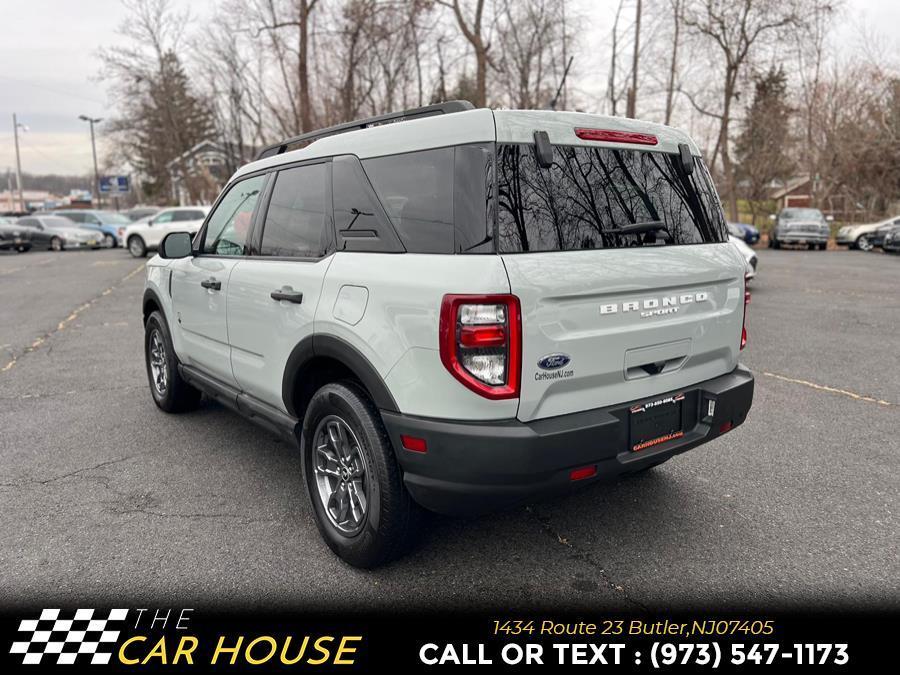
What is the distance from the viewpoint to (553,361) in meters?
2.52

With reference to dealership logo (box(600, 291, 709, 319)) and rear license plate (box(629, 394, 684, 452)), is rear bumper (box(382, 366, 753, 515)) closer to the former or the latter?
rear license plate (box(629, 394, 684, 452))

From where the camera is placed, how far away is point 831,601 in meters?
2.74

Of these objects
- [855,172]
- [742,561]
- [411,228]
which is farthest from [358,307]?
[855,172]

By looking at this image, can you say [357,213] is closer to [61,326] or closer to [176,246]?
[176,246]

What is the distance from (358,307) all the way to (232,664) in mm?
1456

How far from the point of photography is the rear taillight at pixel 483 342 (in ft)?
7.89

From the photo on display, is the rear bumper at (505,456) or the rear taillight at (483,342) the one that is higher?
the rear taillight at (483,342)

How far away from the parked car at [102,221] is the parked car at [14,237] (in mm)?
2777

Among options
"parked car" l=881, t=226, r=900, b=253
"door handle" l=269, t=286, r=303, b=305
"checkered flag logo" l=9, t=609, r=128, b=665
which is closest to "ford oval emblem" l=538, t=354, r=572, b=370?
"door handle" l=269, t=286, r=303, b=305

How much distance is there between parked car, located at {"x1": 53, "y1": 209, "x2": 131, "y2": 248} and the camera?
29441mm

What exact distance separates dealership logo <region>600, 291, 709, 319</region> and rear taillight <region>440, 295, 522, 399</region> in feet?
1.53

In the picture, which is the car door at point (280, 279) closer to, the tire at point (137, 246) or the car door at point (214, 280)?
the car door at point (214, 280)

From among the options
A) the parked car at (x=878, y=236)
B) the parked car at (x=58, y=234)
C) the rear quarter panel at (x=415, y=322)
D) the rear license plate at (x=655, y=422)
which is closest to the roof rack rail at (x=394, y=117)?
the rear quarter panel at (x=415, y=322)

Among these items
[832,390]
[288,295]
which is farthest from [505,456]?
[832,390]
